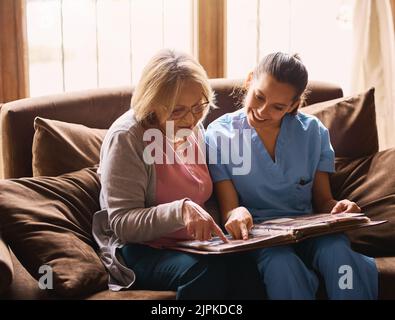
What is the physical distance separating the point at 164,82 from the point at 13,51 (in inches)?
47.6

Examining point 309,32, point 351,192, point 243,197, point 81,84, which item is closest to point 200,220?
point 243,197

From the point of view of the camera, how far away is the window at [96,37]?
9.98 ft

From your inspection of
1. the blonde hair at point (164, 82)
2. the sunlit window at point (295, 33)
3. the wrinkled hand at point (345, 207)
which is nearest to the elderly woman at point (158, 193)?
the blonde hair at point (164, 82)

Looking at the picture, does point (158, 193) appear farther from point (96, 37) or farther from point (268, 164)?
point (96, 37)

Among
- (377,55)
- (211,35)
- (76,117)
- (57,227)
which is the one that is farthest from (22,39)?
(377,55)

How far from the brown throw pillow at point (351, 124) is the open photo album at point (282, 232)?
1.56ft

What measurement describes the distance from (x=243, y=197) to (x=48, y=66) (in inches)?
51.4

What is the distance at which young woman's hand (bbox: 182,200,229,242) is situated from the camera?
1.80 meters

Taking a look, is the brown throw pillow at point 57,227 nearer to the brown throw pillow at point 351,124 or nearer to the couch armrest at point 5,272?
the couch armrest at point 5,272

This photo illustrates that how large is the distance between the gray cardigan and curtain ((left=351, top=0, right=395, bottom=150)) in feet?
4.80

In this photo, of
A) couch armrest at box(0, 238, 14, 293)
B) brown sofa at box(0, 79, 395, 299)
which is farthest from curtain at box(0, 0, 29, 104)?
couch armrest at box(0, 238, 14, 293)

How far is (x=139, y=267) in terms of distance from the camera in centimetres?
191

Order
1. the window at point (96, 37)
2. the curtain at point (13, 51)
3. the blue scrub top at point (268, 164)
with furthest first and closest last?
the window at point (96, 37) < the curtain at point (13, 51) < the blue scrub top at point (268, 164)

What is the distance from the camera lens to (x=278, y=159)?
217 centimetres
